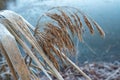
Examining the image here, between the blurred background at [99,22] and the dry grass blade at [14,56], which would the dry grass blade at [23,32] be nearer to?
the dry grass blade at [14,56]

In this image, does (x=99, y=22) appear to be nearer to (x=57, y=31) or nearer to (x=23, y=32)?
(x=57, y=31)

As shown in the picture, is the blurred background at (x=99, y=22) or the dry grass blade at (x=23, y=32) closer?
the dry grass blade at (x=23, y=32)

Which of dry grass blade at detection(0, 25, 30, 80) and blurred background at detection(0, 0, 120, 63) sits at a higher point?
dry grass blade at detection(0, 25, 30, 80)

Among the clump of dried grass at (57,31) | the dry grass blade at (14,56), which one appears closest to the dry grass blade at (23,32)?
the clump of dried grass at (57,31)

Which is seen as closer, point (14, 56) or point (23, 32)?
point (14, 56)

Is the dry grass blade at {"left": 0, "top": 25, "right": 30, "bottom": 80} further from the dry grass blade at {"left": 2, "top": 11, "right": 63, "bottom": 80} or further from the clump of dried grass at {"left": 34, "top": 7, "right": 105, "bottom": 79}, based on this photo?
the clump of dried grass at {"left": 34, "top": 7, "right": 105, "bottom": 79}

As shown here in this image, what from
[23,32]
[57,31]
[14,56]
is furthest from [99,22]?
[14,56]

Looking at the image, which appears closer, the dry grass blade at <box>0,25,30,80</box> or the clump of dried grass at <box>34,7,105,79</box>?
the dry grass blade at <box>0,25,30,80</box>

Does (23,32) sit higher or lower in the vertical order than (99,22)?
higher

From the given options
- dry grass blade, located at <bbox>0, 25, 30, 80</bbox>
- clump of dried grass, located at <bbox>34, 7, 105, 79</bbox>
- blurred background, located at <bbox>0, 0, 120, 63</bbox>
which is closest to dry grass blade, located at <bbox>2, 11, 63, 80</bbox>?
clump of dried grass, located at <bbox>34, 7, 105, 79</bbox>
